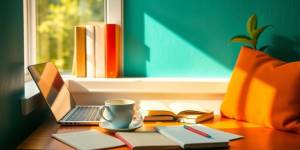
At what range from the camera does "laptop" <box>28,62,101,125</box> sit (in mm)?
1542

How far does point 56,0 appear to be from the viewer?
6.76ft

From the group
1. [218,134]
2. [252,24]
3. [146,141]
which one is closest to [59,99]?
[146,141]

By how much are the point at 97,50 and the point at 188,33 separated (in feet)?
1.47

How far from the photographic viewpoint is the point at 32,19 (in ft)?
6.64

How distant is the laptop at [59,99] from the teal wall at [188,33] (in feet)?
1.27

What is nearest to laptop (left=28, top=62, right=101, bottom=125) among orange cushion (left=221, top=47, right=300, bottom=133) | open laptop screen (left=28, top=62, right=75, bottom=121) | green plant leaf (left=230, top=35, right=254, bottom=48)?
open laptop screen (left=28, top=62, right=75, bottom=121)

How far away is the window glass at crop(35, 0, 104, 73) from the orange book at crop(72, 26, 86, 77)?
141mm

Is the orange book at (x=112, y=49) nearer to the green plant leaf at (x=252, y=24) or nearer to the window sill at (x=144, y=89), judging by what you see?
the window sill at (x=144, y=89)

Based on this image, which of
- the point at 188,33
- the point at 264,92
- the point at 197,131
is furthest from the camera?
the point at 188,33

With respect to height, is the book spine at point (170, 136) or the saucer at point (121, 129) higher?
the saucer at point (121, 129)

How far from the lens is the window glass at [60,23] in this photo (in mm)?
2045

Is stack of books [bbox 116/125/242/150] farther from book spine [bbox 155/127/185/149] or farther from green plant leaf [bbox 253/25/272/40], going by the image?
green plant leaf [bbox 253/25/272/40]

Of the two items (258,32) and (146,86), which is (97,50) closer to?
(146,86)

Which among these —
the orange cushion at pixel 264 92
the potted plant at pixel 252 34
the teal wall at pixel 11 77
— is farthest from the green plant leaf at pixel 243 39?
the teal wall at pixel 11 77
